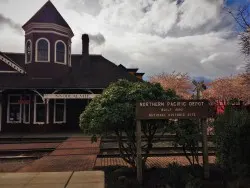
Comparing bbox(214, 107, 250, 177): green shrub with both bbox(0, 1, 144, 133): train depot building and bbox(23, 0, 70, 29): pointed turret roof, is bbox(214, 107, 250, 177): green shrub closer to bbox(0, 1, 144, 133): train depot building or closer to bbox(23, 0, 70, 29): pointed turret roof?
bbox(0, 1, 144, 133): train depot building

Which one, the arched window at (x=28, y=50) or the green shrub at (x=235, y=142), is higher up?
the arched window at (x=28, y=50)

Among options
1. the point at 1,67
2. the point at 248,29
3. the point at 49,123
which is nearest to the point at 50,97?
the point at 49,123

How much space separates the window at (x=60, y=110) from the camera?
25.7 metres

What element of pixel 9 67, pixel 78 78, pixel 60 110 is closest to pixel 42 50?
pixel 9 67

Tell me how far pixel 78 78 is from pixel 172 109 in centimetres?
1812

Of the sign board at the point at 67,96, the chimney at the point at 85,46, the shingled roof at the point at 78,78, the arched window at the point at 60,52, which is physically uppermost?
the chimney at the point at 85,46

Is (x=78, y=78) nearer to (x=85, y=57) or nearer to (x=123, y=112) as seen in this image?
(x=85, y=57)

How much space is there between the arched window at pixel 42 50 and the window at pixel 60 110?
348cm

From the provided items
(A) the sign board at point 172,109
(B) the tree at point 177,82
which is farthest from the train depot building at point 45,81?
(B) the tree at point 177,82

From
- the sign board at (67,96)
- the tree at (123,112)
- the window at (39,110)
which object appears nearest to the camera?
the tree at (123,112)

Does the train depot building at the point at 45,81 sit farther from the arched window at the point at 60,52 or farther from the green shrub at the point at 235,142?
the green shrub at the point at 235,142

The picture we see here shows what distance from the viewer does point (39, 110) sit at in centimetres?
2544

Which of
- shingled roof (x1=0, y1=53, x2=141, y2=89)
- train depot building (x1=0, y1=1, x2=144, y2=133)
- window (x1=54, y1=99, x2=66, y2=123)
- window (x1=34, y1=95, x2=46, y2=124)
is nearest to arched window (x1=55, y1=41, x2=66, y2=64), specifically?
train depot building (x1=0, y1=1, x2=144, y2=133)

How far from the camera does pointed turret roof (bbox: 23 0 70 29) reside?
85.7ft
